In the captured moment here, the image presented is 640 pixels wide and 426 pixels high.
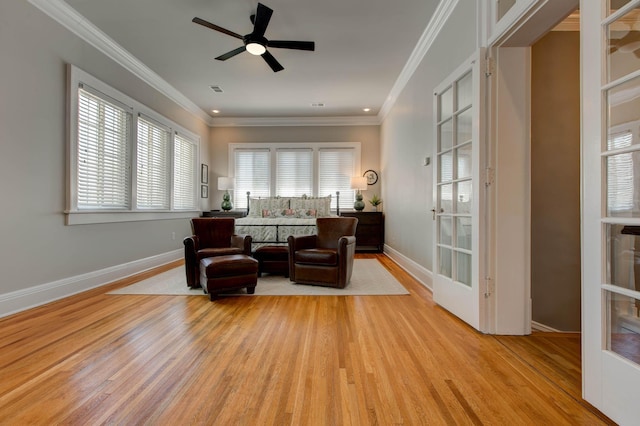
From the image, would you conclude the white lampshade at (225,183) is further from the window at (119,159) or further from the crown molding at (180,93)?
the crown molding at (180,93)

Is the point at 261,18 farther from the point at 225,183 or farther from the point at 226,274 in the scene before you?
the point at 225,183

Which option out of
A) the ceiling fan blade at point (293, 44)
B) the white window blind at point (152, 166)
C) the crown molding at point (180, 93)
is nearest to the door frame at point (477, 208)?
the crown molding at point (180, 93)

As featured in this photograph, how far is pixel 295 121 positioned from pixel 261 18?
14.0 ft

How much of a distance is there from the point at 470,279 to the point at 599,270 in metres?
1.11

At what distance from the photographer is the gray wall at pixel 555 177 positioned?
8.45 ft

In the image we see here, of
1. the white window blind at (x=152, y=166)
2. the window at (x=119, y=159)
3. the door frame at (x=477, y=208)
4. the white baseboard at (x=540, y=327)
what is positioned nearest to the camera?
the door frame at (x=477, y=208)

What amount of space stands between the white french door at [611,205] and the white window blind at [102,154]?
14.8ft

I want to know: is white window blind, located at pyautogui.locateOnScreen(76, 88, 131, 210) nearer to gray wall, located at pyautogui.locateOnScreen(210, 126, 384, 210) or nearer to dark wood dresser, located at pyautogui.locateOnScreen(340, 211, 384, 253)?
gray wall, located at pyautogui.locateOnScreen(210, 126, 384, 210)

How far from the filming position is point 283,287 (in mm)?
3756

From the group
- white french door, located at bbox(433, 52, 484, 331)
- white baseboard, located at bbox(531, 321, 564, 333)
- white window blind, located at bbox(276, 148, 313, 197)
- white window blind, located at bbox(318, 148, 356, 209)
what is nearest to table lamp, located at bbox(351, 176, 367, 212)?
white window blind, located at bbox(318, 148, 356, 209)

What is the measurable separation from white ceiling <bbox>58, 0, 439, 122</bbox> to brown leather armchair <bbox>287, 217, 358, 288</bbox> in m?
2.32

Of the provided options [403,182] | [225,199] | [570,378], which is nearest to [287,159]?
[225,199]

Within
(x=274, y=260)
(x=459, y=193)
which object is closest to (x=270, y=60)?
(x=274, y=260)

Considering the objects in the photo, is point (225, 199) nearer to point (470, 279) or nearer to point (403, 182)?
point (403, 182)
